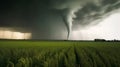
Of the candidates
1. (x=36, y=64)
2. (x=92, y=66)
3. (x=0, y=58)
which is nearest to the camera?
(x=36, y=64)

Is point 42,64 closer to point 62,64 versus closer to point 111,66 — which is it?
point 62,64

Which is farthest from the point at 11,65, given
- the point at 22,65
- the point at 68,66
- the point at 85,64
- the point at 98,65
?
the point at 98,65

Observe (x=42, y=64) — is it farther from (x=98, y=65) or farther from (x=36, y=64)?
(x=98, y=65)

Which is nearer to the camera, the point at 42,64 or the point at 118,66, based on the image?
the point at 42,64

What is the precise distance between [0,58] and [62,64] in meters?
0.82

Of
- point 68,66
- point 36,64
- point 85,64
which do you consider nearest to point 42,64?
point 36,64

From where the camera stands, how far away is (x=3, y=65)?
2.48 meters

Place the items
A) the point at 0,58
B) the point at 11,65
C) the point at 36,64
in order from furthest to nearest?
the point at 0,58 < the point at 36,64 < the point at 11,65

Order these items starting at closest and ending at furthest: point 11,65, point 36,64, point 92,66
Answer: point 11,65 < point 36,64 < point 92,66

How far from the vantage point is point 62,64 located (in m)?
2.56

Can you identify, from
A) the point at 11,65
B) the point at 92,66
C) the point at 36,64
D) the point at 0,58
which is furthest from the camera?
the point at 0,58

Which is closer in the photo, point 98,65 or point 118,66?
point 118,66

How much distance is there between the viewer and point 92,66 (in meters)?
2.46

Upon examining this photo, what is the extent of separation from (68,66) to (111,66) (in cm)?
58
